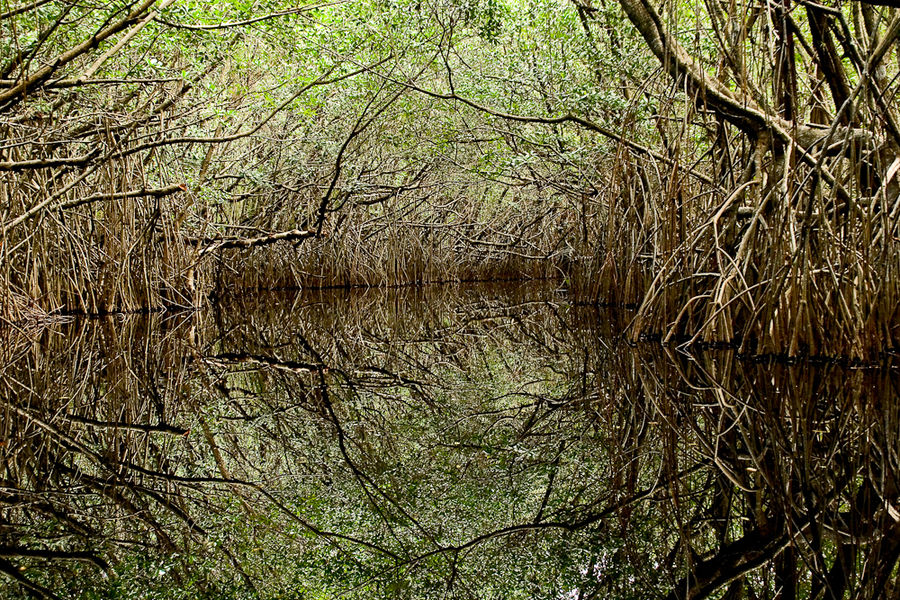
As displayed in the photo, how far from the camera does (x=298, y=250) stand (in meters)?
16.2

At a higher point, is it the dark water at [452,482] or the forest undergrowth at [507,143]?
the forest undergrowth at [507,143]

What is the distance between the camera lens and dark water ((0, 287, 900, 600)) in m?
1.46

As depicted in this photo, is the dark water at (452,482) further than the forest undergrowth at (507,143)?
No

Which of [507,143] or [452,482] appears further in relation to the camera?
[507,143]

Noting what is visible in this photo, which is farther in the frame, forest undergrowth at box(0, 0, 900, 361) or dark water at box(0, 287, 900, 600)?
forest undergrowth at box(0, 0, 900, 361)

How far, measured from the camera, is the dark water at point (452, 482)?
1.46 m

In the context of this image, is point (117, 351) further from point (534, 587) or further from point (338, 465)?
point (534, 587)

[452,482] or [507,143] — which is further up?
[507,143]

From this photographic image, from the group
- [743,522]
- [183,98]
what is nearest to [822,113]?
[743,522]

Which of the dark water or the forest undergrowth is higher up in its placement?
the forest undergrowth

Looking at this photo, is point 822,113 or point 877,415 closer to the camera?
point 877,415

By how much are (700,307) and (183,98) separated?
647cm

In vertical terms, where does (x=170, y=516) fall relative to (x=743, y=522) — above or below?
below

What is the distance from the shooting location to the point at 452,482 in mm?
Result: 2195
